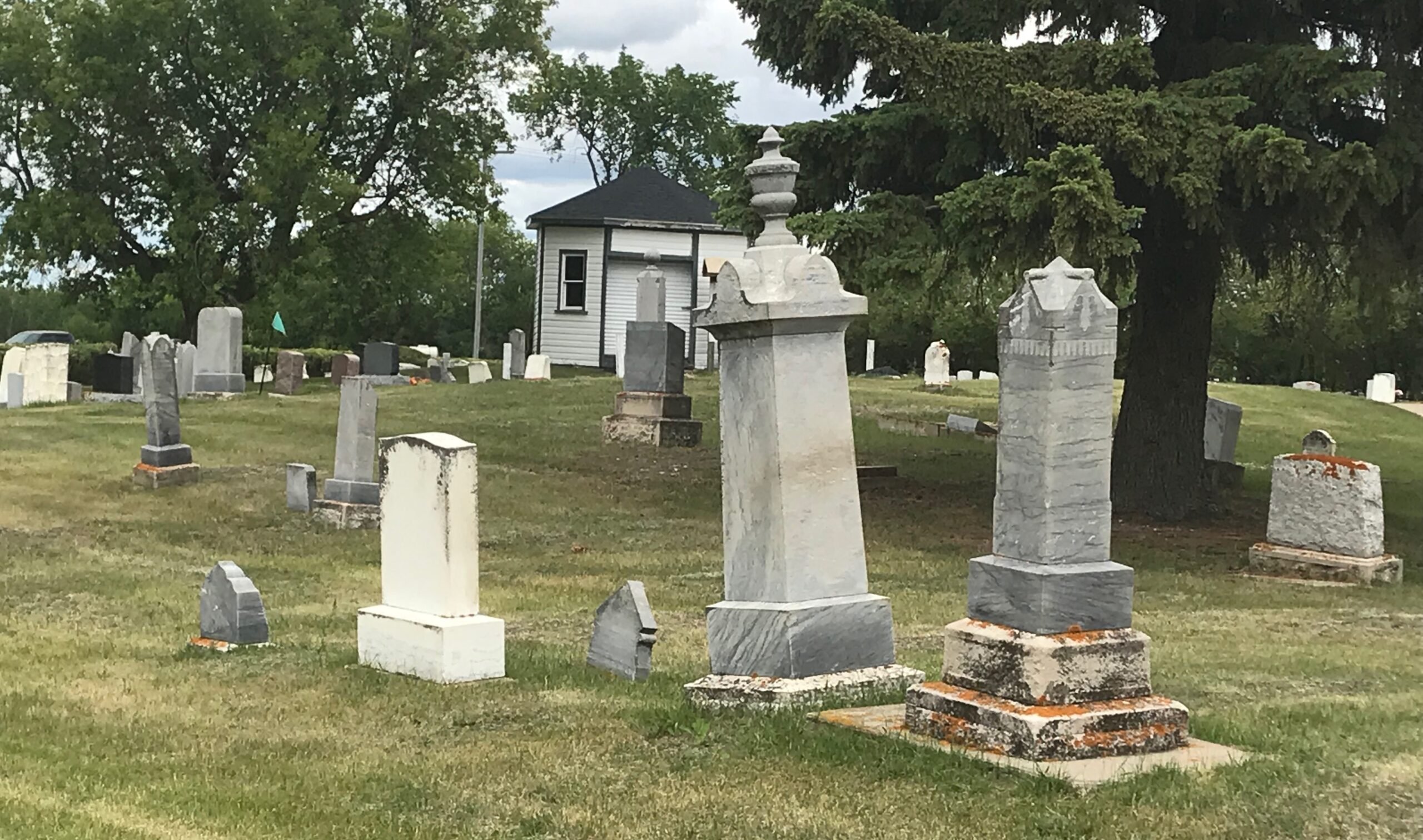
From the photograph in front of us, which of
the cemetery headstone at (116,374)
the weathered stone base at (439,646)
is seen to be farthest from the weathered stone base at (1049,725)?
the cemetery headstone at (116,374)

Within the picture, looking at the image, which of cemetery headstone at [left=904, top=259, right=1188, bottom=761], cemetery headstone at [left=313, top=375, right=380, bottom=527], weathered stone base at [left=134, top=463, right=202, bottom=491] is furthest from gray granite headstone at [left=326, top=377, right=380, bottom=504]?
cemetery headstone at [left=904, top=259, right=1188, bottom=761]

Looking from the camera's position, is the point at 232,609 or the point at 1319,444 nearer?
the point at 232,609

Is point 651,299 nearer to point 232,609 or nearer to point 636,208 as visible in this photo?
point 232,609

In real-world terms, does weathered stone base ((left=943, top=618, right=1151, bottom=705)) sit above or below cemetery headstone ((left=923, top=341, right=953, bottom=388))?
below

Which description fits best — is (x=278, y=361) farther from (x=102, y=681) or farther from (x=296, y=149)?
(x=102, y=681)

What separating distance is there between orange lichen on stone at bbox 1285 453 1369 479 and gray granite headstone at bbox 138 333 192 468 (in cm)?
1258

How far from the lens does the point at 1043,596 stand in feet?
21.5

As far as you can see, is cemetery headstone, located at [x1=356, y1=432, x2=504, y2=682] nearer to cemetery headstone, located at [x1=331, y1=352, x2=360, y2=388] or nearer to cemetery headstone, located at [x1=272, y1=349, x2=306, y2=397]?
cemetery headstone, located at [x1=272, y1=349, x2=306, y2=397]

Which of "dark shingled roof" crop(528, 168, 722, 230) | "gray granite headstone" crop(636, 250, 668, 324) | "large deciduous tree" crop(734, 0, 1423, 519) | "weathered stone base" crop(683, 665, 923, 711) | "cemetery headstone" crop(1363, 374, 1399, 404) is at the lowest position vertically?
"weathered stone base" crop(683, 665, 923, 711)

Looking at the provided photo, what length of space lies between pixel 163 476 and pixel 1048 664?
15060mm

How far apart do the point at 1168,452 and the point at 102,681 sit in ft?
42.0

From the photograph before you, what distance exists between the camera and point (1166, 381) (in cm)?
1827

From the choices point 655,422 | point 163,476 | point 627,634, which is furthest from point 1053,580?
point 655,422

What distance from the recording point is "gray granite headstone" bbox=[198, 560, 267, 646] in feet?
32.7
